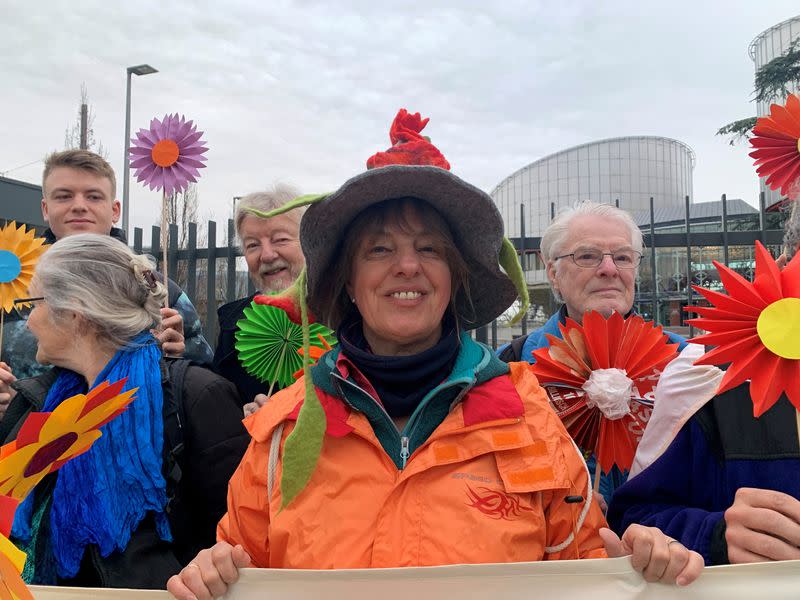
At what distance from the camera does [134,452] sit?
1.93 m

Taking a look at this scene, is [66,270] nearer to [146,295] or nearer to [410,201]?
[146,295]

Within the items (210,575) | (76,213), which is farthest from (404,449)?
(76,213)

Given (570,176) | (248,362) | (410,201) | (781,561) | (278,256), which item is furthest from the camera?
(570,176)

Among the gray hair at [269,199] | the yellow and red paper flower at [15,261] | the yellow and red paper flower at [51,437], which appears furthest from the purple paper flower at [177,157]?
the yellow and red paper flower at [51,437]

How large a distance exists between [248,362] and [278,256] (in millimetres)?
627

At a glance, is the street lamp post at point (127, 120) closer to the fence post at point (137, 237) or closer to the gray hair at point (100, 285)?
the fence post at point (137, 237)

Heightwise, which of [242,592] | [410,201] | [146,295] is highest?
[410,201]

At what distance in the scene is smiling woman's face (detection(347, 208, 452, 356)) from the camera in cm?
163

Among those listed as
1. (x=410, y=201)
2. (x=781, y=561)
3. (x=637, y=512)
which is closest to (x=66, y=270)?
(x=410, y=201)

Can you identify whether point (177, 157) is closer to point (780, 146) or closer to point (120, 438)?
point (120, 438)

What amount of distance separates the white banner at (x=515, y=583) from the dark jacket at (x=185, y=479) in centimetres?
70

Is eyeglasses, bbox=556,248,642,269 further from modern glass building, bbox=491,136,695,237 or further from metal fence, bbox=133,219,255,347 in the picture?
modern glass building, bbox=491,136,695,237

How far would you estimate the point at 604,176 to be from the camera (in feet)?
61.2

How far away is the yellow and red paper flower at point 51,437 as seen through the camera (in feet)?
3.96
